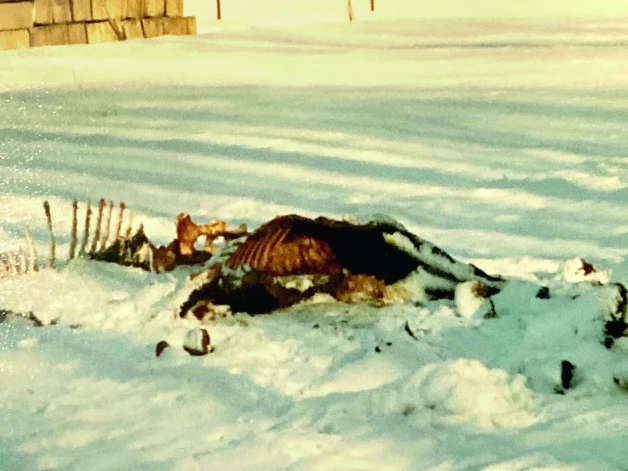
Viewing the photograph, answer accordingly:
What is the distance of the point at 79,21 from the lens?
22.4 feet

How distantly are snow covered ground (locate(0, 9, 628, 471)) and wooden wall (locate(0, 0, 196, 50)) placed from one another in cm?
13

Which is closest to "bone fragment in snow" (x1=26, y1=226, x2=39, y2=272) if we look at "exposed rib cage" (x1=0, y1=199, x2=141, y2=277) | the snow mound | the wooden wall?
"exposed rib cage" (x1=0, y1=199, x2=141, y2=277)

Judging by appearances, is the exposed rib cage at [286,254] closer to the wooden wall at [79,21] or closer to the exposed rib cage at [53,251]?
the exposed rib cage at [53,251]

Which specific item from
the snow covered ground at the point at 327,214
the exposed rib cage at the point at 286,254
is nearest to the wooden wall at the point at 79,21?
the snow covered ground at the point at 327,214

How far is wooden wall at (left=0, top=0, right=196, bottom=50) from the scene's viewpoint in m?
6.55

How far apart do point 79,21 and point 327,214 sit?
3.97 metres

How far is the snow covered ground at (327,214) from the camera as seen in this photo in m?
1.88

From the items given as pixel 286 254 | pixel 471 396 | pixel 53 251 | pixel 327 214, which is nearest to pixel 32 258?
pixel 53 251

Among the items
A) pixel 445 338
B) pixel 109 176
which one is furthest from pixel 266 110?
pixel 445 338

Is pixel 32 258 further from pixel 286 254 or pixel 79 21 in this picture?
pixel 79 21

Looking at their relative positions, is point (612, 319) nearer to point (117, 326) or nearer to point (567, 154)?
point (117, 326)

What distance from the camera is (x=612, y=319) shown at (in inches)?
84.7

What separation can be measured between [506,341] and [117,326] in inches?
44.1

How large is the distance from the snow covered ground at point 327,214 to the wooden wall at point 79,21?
13 centimetres
